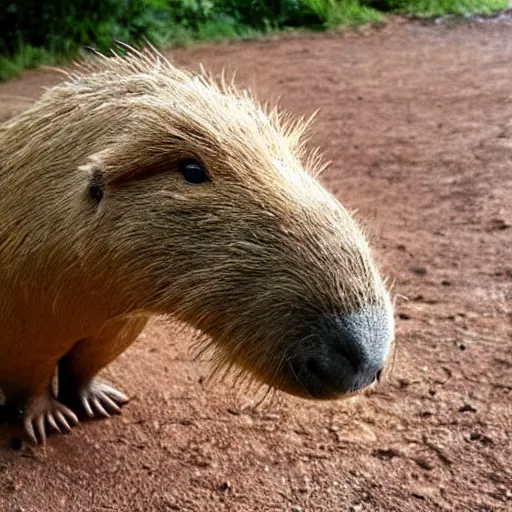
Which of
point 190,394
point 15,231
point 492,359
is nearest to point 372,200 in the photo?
point 492,359

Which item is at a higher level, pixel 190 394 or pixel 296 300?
pixel 296 300

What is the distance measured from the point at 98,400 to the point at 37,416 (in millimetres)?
296

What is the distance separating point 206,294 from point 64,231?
0.64 meters

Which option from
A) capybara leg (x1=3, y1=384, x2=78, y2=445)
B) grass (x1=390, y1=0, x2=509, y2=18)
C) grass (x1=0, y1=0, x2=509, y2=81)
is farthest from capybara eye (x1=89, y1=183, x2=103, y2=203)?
grass (x1=390, y1=0, x2=509, y2=18)

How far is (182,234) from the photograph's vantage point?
7.93 feet

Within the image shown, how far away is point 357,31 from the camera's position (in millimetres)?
12625

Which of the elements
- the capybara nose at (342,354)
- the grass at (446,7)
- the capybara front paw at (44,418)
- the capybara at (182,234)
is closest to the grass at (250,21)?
the grass at (446,7)

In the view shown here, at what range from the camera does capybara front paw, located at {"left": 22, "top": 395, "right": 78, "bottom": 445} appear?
11.5 ft

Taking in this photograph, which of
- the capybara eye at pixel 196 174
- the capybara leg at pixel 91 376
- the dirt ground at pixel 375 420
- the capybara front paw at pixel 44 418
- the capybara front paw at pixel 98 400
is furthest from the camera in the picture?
the capybara front paw at pixel 98 400

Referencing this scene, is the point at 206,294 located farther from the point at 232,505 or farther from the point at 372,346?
the point at 232,505

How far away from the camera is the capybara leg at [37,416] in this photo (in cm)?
350

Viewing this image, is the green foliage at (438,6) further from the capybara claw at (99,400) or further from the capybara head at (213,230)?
the capybara head at (213,230)

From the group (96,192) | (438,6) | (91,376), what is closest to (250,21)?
(438,6)

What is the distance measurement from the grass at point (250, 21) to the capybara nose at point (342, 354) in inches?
374
